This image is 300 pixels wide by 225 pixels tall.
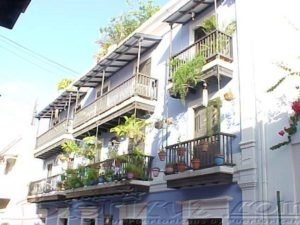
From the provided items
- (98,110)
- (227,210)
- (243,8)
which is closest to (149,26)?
(98,110)

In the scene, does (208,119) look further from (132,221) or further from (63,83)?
(63,83)

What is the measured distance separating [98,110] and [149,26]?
3760mm

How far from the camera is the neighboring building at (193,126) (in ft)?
31.6

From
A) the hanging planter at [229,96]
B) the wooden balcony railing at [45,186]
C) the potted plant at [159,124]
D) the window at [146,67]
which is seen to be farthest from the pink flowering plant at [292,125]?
the wooden balcony railing at [45,186]

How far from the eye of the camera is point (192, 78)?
1117cm

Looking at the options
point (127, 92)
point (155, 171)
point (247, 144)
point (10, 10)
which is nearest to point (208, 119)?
point (247, 144)

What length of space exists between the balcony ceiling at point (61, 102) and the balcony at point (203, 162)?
378 inches

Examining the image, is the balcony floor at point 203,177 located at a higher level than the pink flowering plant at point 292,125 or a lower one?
lower

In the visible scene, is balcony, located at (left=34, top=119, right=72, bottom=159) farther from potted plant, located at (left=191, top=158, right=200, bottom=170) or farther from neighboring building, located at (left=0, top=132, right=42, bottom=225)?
potted plant, located at (left=191, top=158, right=200, bottom=170)

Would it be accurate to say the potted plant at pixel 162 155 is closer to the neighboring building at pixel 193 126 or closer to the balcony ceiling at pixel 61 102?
the neighboring building at pixel 193 126

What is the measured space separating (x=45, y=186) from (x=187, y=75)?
1188 centimetres

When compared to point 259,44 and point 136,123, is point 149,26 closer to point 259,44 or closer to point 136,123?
point 136,123

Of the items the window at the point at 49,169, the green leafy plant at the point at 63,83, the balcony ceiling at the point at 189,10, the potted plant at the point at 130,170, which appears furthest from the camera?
the window at the point at 49,169

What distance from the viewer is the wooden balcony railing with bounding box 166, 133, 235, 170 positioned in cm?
1017
